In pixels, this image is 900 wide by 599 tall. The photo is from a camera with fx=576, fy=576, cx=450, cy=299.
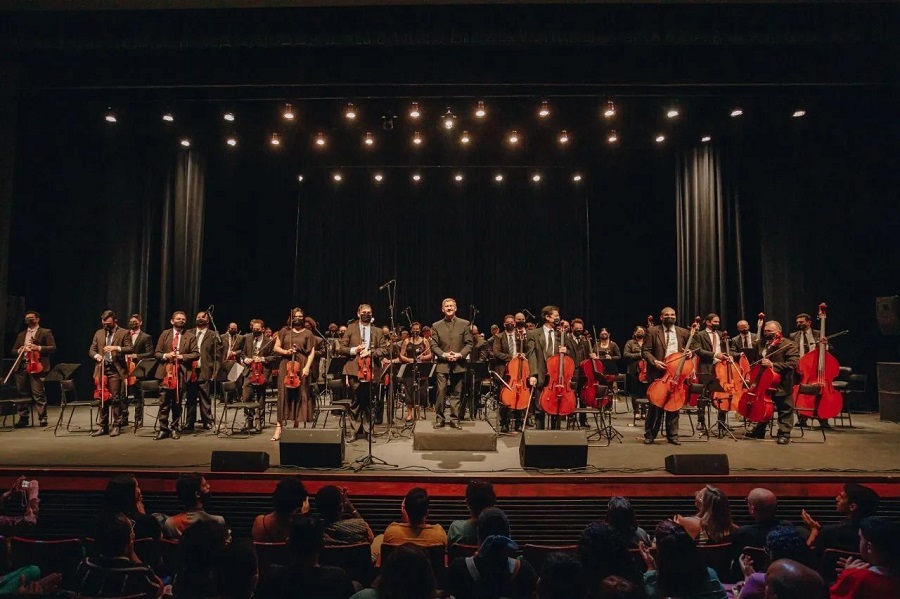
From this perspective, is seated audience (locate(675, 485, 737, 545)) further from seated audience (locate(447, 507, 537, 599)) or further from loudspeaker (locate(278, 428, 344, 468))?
loudspeaker (locate(278, 428, 344, 468))

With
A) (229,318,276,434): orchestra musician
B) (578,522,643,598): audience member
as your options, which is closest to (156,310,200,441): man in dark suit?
(229,318,276,434): orchestra musician

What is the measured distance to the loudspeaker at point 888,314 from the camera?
10.9 meters

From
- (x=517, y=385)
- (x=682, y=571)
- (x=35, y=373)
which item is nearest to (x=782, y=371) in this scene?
(x=517, y=385)

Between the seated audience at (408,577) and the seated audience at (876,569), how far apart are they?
1.93m

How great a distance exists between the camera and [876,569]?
264 cm

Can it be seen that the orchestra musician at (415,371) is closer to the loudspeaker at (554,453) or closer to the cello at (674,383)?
the loudspeaker at (554,453)

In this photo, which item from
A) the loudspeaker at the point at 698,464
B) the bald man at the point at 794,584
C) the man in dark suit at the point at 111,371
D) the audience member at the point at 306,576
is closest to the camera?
the bald man at the point at 794,584

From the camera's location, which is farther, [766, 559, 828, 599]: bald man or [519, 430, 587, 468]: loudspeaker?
[519, 430, 587, 468]: loudspeaker

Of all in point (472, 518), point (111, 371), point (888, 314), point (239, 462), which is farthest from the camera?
point (888, 314)

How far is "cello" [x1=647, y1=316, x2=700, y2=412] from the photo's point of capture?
23.8ft

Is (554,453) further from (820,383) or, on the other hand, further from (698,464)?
(820,383)

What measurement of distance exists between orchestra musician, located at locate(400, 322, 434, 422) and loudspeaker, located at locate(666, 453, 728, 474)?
127 inches

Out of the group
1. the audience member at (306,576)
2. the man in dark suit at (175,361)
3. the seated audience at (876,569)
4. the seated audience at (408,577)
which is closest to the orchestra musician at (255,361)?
the man in dark suit at (175,361)

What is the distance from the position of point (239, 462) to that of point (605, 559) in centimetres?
423
